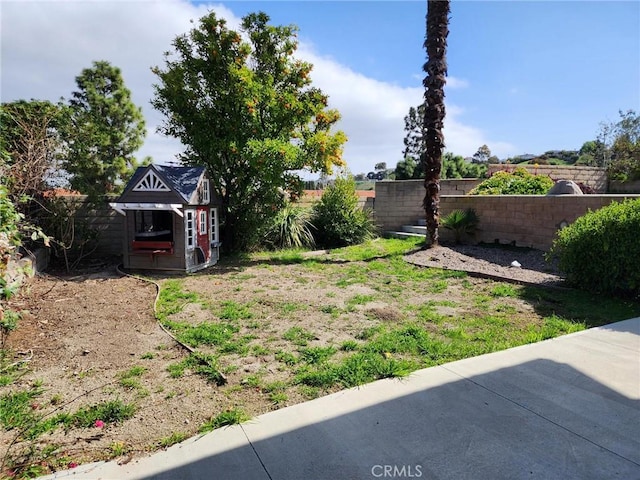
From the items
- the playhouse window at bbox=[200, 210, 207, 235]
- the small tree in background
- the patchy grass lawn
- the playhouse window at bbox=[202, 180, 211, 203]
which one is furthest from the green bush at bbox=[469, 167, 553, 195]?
the small tree in background

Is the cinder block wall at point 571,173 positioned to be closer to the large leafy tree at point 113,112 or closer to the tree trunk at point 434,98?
the tree trunk at point 434,98

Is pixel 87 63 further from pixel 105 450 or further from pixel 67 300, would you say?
pixel 105 450

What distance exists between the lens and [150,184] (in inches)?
289

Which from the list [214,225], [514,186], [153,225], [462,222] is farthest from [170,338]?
[514,186]

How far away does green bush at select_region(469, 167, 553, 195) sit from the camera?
11.0m

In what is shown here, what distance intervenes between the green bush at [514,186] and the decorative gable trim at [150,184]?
9126mm

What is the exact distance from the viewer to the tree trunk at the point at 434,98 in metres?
8.56

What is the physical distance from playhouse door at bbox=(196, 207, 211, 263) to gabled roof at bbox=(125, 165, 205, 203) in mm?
547

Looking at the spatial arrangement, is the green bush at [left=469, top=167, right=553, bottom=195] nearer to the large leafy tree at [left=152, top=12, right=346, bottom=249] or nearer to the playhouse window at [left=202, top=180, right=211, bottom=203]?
the large leafy tree at [left=152, top=12, right=346, bottom=249]

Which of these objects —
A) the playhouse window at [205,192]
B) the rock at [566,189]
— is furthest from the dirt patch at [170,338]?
the rock at [566,189]

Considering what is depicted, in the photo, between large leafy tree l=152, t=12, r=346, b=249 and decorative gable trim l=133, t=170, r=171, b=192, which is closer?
decorative gable trim l=133, t=170, r=171, b=192

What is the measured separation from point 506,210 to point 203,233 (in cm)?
775

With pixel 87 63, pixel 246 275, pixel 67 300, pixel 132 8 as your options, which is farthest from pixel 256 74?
pixel 87 63

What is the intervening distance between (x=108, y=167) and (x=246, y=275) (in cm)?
896
